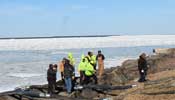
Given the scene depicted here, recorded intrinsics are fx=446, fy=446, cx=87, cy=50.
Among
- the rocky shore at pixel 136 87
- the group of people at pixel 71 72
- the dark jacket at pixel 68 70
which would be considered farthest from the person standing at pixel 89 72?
the dark jacket at pixel 68 70

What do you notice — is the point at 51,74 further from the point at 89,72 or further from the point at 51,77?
the point at 89,72

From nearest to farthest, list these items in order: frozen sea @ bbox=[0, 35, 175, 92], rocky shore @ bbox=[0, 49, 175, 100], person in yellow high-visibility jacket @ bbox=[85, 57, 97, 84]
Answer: rocky shore @ bbox=[0, 49, 175, 100], person in yellow high-visibility jacket @ bbox=[85, 57, 97, 84], frozen sea @ bbox=[0, 35, 175, 92]

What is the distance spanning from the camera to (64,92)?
60.0 feet

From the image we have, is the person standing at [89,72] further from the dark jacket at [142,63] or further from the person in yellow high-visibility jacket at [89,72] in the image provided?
the dark jacket at [142,63]

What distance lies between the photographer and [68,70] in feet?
57.4

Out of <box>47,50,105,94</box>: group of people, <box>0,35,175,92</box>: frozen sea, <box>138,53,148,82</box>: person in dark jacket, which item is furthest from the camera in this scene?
<box>0,35,175,92</box>: frozen sea

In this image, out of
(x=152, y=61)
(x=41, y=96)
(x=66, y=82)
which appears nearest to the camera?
(x=41, y=96)

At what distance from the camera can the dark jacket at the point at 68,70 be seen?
17.4 m

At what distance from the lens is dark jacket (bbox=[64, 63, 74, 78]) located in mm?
17406

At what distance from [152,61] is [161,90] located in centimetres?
1039

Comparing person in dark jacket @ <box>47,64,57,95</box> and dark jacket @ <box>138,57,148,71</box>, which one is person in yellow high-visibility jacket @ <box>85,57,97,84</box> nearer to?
person in dark jacket @ <box>47,64,57,95</box>

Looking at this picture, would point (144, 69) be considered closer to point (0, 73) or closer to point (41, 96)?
point (41, 96)

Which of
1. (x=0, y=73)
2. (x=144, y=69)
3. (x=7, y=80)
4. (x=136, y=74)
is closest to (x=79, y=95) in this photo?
(x=144, y=69)

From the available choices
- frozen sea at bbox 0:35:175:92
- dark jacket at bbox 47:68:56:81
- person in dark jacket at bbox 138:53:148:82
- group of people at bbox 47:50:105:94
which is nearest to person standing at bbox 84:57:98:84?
group of people at bbox 47:50:105:94
